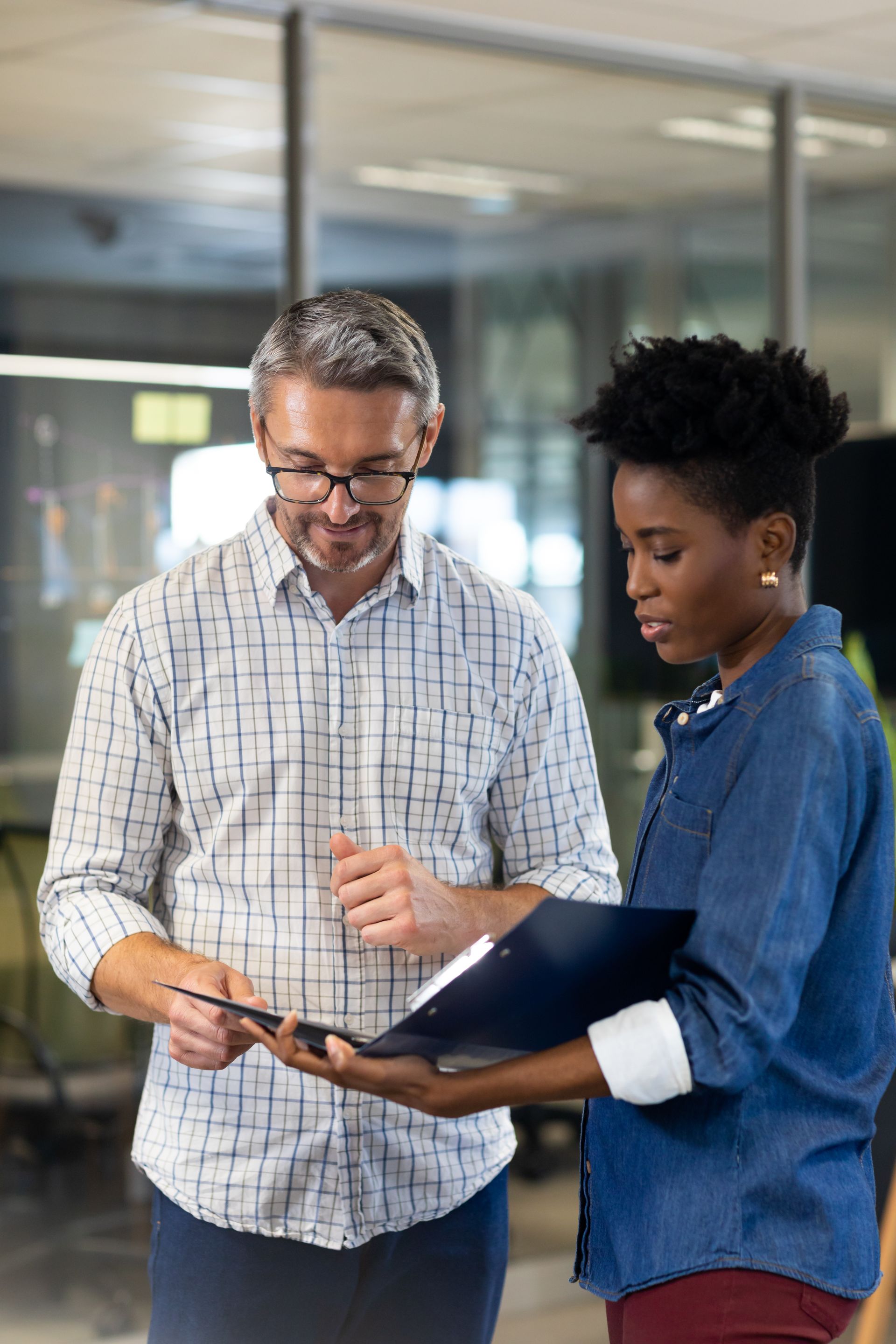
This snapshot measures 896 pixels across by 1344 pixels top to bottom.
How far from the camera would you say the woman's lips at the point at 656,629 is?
1254mm

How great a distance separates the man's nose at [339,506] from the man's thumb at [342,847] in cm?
30

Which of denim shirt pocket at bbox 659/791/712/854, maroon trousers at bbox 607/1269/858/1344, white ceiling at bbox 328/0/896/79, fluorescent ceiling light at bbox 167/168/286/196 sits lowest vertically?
maroon trousers at bbox 607/1269/858/1344

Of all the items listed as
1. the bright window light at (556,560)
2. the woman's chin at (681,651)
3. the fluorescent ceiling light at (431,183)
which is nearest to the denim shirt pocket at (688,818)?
the woman's chin at (681,651)

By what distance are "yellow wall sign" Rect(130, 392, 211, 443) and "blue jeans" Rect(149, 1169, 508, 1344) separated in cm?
220

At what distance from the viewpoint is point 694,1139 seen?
121 centimetres

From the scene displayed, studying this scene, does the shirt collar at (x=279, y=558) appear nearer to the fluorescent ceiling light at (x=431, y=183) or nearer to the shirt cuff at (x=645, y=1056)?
the shirt cuff at (x=645, y=1056)

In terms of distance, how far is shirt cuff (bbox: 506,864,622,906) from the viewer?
163 centimetres

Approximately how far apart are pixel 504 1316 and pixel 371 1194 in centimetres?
200

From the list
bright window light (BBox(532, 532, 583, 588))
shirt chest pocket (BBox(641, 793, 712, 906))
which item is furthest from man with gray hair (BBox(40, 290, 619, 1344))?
bright window light (BBox(532, 532, 583, 588))

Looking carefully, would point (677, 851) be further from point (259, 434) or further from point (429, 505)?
point (429, 505)

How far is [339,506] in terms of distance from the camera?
1.49 m

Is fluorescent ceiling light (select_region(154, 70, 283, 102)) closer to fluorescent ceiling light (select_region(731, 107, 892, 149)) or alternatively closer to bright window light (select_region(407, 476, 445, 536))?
fluorescent ceiling light (select_region(731, 107, 892, 149))

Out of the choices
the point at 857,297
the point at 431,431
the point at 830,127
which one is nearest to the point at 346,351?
the point at 431,431

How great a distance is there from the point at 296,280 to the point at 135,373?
100cm
